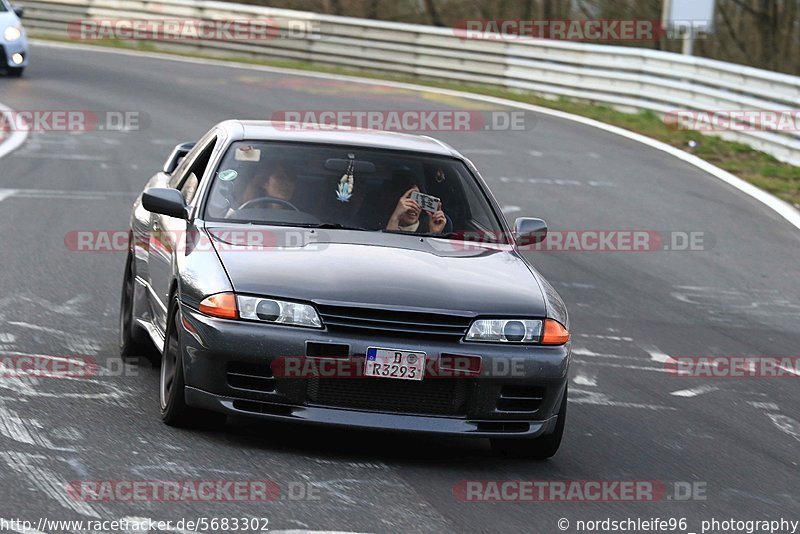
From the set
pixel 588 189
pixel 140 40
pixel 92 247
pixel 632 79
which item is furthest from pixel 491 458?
pixel 140 40

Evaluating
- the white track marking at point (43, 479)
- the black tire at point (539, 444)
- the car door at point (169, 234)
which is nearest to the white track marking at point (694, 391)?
the black tire at point (539, 444)

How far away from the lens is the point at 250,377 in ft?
21.0

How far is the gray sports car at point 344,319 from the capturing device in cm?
631

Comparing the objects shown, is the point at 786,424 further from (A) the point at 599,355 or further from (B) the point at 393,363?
(B) the point at 393,363

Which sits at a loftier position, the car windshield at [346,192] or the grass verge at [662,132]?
the car windshield at [346,192]

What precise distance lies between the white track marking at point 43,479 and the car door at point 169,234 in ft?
4.17

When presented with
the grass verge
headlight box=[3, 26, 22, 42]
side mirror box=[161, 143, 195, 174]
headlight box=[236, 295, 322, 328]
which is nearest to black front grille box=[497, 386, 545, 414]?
headlight box=[236, 295, 322, 328]

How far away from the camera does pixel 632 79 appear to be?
79.4 feet

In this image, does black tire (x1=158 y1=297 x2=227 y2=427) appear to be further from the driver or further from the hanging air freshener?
the hanging air freshener

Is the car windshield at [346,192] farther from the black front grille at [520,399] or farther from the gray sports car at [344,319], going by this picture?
the black front grille at [520,399]

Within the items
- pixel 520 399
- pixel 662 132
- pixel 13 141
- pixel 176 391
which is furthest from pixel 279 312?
pixel 662 132

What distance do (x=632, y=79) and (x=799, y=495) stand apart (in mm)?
18137

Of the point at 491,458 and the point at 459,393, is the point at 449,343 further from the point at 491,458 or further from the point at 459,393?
the point at 491,458

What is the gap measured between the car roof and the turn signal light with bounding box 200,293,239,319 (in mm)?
1673
